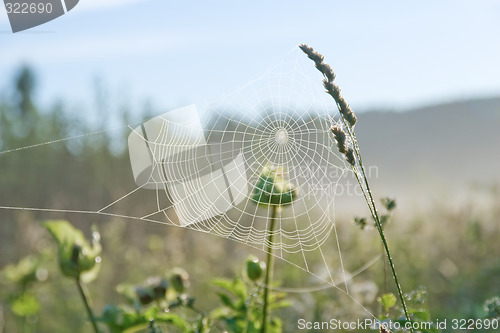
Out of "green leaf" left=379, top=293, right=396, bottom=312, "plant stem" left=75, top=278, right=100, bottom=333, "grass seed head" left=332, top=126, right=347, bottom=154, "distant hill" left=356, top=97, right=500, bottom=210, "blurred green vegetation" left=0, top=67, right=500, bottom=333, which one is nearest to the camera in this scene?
"grass seed head" left=332, top=126, right=347, bottom=154

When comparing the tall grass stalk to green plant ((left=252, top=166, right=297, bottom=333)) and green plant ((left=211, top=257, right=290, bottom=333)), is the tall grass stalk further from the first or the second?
green plant ((left=211, top=257, right=290, bottom=333))

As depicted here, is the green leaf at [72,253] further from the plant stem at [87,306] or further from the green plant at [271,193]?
the green plant at [271,193]

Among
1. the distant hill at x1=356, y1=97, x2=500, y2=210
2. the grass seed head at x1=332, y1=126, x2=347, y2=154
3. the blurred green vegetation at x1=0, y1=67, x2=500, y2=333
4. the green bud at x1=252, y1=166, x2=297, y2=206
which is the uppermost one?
the grass seed head at x1=332, y1=126, x2=347, y2=154

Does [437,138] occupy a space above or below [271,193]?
below

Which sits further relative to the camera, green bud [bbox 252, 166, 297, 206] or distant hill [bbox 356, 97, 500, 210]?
distant hill [bbox 356, 97, 500, 210]

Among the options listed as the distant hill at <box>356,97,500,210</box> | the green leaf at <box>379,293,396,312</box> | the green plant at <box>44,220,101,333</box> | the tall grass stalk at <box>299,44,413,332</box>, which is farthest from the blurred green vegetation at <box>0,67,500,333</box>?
the distant hill at <box>356,97,500,210</box>

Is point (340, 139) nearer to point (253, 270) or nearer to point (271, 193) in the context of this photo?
point (271, 193)

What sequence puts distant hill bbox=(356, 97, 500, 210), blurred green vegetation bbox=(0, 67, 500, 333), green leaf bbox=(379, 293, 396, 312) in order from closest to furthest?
green leaf bbox=(379, 293, 396, 312) < blurred green vegetation bbox=(0, 67, 500, 333) < distant hill bbox=(356, 97, 500, 210)

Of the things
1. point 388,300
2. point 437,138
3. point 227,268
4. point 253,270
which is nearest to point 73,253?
point 253,270

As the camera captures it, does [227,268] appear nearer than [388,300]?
No

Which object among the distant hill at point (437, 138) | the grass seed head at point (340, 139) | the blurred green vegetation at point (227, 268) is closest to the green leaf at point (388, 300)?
the blurred green vegetation at point (227, 268)

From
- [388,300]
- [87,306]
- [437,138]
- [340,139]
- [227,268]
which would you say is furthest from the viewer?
[437,138]

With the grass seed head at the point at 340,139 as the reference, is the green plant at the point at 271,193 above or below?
below
